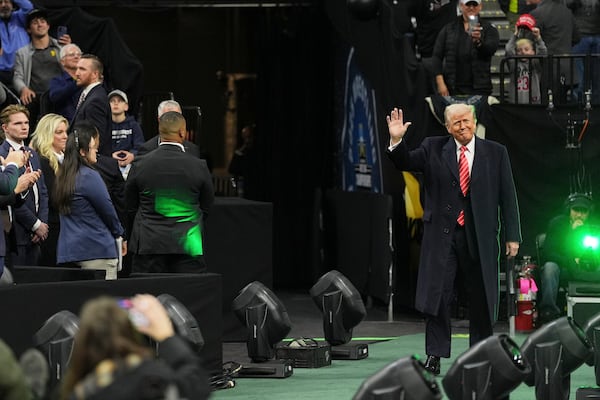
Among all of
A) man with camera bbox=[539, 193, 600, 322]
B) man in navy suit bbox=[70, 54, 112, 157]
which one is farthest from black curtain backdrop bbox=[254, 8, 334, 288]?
man in navy suit bbox=[70, 54, 112, 157]

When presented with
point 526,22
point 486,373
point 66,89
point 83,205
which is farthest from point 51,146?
point 526,22

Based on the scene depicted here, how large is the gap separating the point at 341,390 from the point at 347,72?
8.63 m

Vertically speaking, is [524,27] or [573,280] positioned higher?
[524,27]

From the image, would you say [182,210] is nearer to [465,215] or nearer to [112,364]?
[465,215]

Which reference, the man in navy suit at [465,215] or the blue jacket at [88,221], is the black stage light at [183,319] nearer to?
the blue jacket at [88,221]

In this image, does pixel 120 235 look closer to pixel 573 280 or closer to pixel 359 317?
pixel 359 317

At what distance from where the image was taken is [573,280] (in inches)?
581

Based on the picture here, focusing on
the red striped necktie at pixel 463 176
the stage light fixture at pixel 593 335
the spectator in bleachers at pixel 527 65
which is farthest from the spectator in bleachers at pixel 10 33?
the stage light fixture at pixel 593 335

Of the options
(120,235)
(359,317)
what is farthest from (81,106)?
(359,317)

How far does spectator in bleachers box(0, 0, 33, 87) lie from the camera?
16.3 metres

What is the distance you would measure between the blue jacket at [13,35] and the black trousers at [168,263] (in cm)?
515

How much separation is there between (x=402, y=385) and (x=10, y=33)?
374 inches

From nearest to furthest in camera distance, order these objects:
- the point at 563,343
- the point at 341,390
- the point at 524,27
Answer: the point at 563,343
the point at 341,390
the point at 524,27

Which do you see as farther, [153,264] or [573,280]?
[573,280]
